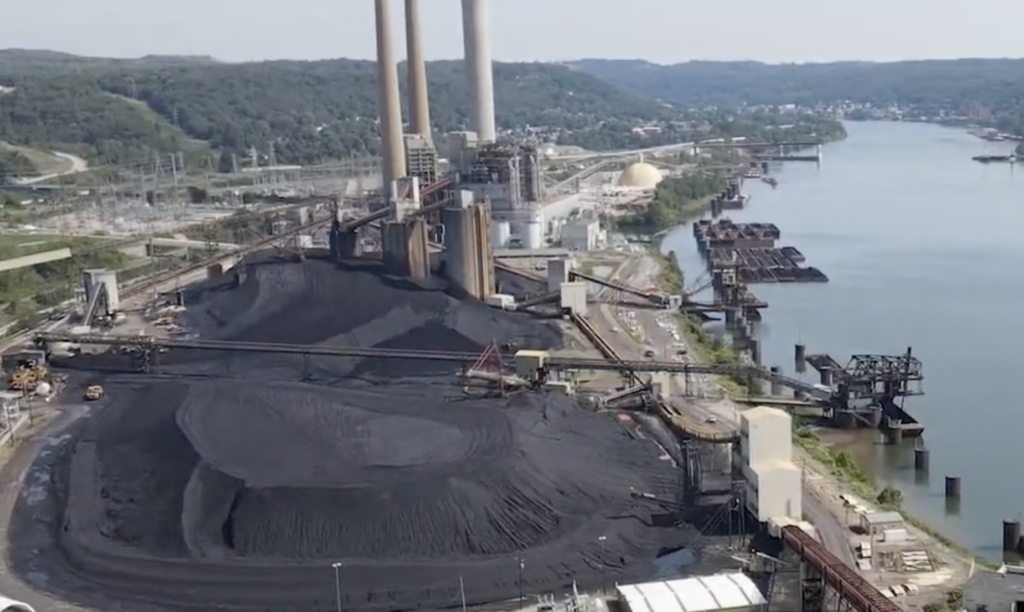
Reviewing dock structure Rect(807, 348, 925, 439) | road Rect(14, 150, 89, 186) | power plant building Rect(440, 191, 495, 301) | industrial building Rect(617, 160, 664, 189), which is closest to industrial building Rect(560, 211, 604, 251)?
power plant building Rect(440, 191, 495, 301)

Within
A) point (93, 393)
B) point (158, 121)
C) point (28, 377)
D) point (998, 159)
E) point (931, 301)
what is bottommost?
point (931, 301)

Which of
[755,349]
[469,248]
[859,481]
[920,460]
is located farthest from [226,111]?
[859,481]

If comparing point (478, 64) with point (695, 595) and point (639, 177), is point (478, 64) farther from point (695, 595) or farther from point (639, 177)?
point (695, 595)

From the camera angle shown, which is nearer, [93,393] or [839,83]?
[93,393]

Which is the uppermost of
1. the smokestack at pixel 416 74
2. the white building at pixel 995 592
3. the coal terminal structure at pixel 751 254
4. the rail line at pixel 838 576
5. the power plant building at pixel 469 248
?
the smokestack at pixel 416 74

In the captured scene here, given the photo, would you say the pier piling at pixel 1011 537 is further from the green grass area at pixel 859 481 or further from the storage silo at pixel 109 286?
the storage silo at pixel 109 286

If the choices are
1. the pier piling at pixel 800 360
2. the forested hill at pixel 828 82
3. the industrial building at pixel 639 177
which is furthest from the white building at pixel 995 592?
the forested hill at pixel 828 82

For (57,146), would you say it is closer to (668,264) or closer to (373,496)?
(668,264)
